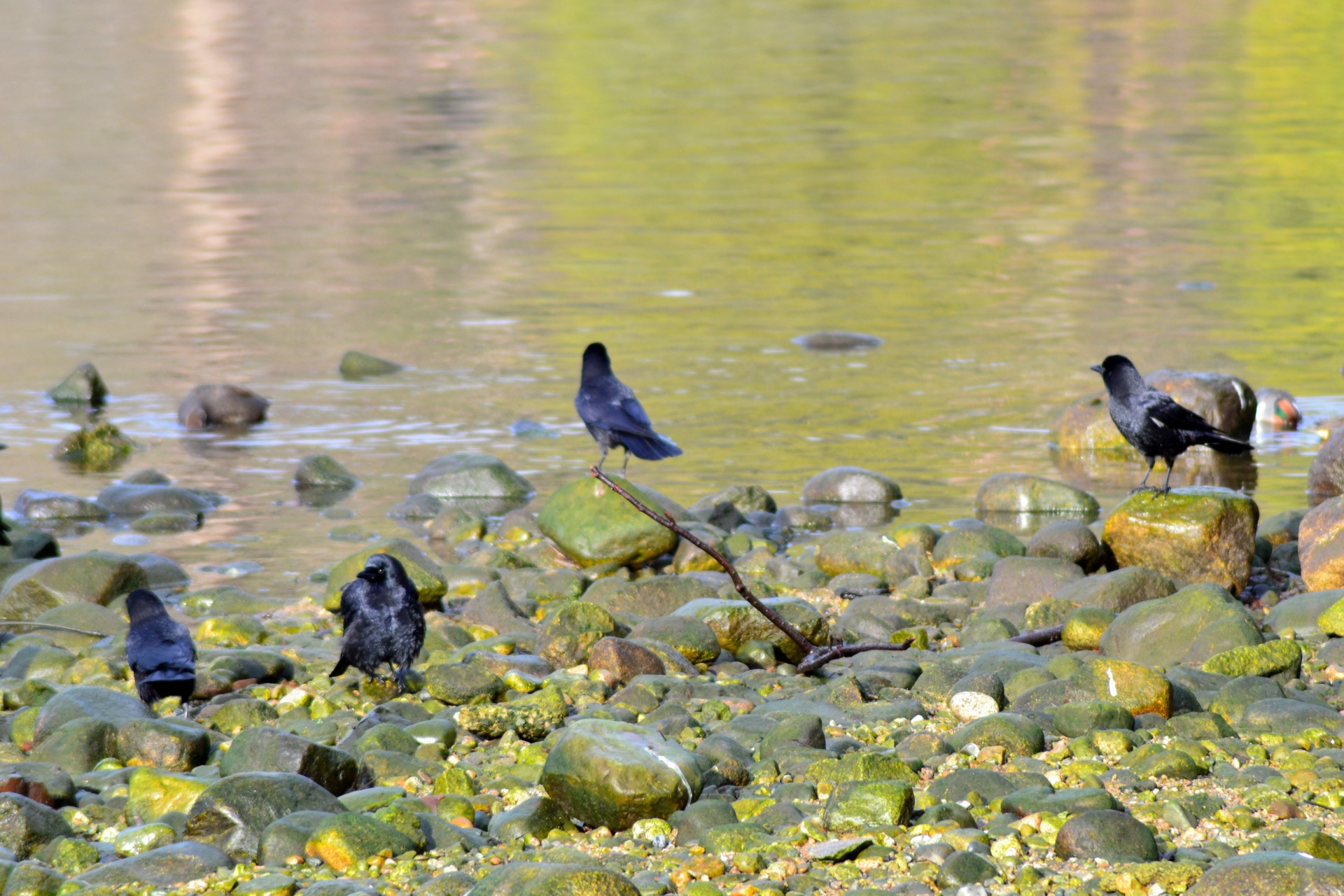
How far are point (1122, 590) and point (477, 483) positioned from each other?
193 inches

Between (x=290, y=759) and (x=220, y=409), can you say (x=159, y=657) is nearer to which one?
(x=290, y=759)

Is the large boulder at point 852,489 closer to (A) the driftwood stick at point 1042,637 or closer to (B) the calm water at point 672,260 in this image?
(B) the calm water at point 672,260

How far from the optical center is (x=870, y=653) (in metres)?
7.38

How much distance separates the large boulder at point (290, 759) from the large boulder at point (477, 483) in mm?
5467

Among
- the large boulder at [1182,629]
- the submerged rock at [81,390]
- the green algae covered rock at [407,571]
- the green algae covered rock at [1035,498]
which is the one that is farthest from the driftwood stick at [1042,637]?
the submerged rock at [81,390]

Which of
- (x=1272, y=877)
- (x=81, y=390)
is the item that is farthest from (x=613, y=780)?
(x=81, y=390)

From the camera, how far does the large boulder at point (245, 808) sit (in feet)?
17.1

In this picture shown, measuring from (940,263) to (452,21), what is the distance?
52.5 metres

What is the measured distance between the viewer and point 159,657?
6.65 meters

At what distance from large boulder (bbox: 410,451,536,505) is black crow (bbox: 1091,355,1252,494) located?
14.3 ft

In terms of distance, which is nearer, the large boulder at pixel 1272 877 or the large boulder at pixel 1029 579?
the large boulder at pixel 1272 877

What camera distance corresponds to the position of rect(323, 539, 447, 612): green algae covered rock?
8.43 m

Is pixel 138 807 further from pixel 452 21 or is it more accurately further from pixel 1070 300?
pixel 452 21

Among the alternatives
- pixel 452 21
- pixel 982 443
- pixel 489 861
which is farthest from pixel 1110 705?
pixel 452 21
